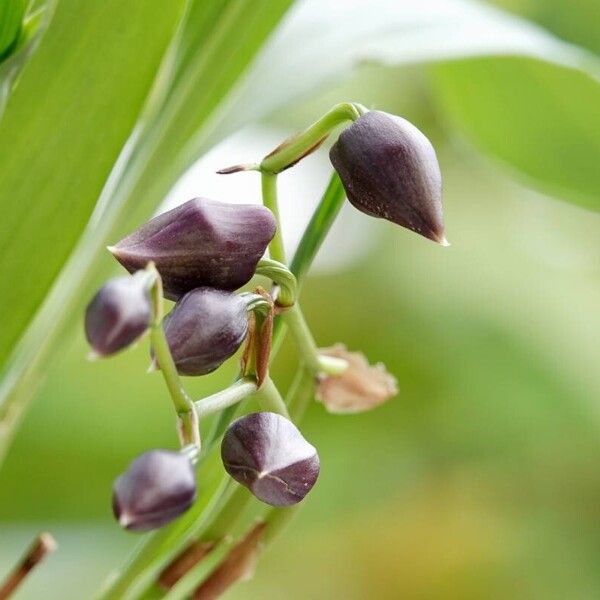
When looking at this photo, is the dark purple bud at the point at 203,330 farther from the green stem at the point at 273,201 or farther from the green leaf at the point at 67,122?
the green leaf at the point at 67,122

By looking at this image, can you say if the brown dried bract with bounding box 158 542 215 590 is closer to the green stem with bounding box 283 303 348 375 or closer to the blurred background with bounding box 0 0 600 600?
the green stem with bounding box 283 303 348 375

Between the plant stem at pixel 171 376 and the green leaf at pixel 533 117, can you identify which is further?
the green leaf at pixel 533 117

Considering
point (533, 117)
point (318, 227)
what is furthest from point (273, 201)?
point (533, 117)

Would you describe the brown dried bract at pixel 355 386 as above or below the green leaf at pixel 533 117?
above

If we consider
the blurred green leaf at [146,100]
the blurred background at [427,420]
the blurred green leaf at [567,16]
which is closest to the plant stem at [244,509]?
the blurred green leaf at [146,100]

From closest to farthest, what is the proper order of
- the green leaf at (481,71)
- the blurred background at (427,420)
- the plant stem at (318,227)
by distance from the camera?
the plant stem at (318,227)
the green leaf at (481,71)
the blurred background at (427,420)

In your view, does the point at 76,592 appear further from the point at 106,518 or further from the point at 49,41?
the point at 49,41

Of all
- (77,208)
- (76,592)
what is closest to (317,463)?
(77,208)
